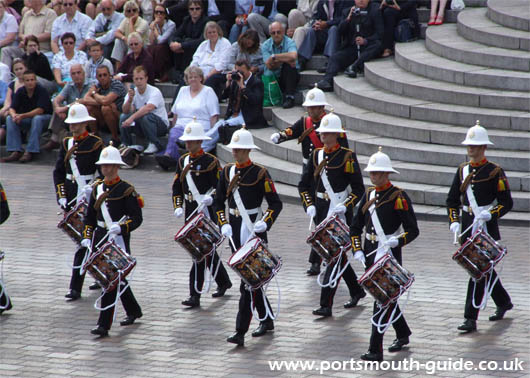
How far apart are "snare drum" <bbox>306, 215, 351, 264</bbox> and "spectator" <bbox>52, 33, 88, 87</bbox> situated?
31.6ft

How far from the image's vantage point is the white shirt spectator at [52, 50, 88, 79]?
→ 19.1 metres

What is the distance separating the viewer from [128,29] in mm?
19578

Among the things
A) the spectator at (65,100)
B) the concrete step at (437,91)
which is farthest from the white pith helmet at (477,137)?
the spectator at (65,100)

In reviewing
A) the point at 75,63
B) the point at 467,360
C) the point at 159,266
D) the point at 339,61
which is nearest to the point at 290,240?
the point at 159,266

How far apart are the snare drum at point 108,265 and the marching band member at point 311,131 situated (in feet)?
8.94

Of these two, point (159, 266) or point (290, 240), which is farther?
point (290, 240)

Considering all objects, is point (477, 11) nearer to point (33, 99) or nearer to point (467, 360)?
point (33, 99)

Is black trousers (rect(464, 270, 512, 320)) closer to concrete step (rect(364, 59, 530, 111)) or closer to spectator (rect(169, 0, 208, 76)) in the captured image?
concrete step (rect(364, 59, 530, 111))

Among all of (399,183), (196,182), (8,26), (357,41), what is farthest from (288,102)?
(196,182)

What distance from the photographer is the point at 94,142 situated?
39.4ft

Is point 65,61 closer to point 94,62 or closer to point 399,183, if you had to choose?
point 94,62

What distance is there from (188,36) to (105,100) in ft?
9.18

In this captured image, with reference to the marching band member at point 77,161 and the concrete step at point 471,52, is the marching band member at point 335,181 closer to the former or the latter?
the marching band member at point 77,161

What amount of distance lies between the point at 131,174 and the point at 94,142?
530 cm
